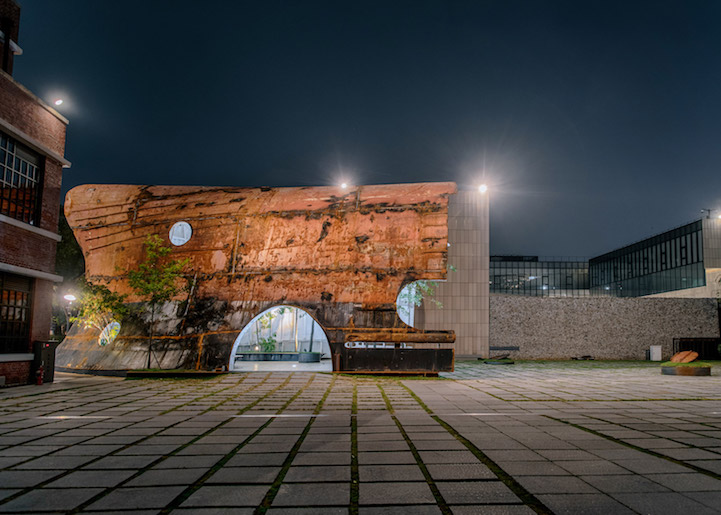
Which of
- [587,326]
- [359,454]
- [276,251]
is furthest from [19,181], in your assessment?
Answer: [587,326]

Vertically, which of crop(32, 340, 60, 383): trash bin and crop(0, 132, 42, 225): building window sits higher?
crop(0, 132, 42, 225): building window

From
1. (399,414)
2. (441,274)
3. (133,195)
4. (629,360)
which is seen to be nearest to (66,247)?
(133,195)

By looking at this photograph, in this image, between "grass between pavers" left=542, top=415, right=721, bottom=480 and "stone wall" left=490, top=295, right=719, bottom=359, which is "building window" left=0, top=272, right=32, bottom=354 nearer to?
"grass between pavers" left=542, top=415, right=721, bottom=480

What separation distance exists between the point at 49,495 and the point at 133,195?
1375 centimetres

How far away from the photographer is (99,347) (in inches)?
540

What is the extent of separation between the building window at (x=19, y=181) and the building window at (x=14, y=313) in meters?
1.47

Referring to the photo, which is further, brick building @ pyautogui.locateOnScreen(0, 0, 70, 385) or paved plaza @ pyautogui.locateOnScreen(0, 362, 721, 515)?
brick building @ pyautogui.locateOnScreen(0, 0, 70, 385)

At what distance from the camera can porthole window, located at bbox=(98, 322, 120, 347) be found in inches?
542

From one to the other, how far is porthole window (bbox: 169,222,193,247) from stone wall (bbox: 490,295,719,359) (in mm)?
14221

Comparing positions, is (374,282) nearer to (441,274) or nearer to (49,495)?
(441,274)

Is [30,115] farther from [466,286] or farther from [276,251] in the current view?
[466,286]

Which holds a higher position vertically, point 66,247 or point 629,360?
point 66,247

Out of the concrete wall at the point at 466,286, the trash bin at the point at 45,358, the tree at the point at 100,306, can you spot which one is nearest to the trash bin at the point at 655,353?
the concrete wall at the point at 466,286

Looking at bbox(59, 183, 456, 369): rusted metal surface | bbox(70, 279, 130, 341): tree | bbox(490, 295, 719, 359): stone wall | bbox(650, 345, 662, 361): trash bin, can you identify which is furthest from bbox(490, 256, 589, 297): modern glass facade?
bbox(70, 279, 130, 341): tree
